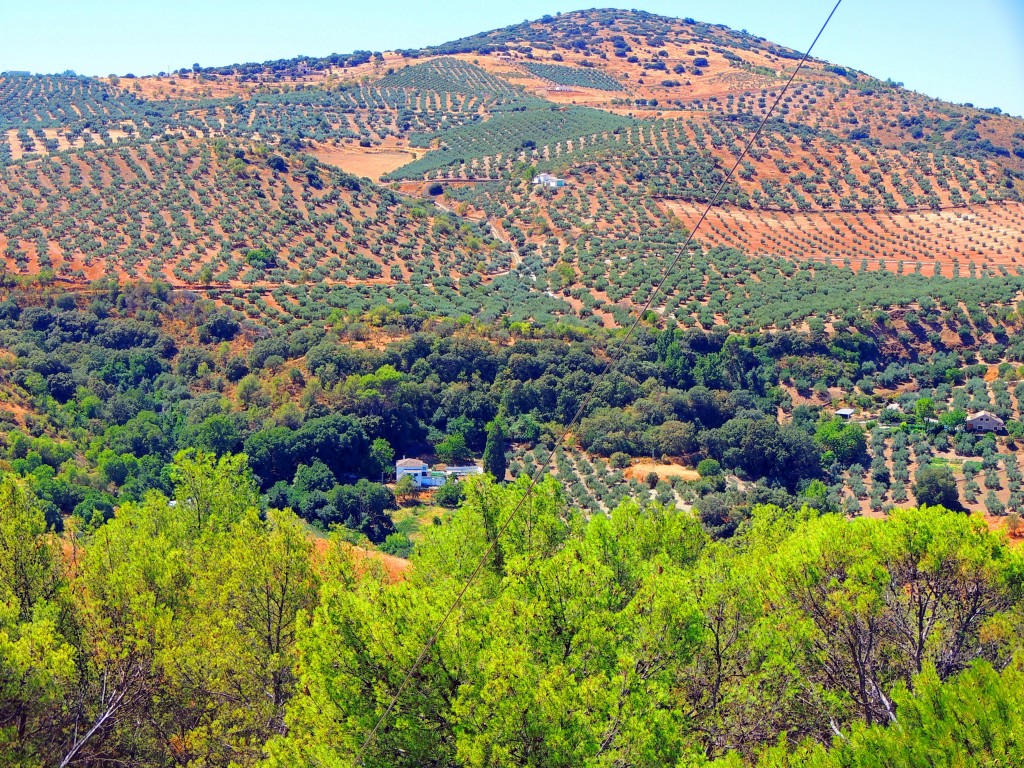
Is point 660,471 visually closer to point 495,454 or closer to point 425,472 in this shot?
point 495,454

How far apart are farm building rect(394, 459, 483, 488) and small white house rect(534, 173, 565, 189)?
157 ft

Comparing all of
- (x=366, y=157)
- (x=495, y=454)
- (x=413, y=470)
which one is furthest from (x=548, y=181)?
(x=413, y=470)

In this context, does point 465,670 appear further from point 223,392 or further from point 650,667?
point 223,392

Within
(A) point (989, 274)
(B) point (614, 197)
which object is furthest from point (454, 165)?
(A) point (989, 274)

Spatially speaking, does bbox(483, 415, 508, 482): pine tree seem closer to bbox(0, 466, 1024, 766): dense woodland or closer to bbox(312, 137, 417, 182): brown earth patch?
bbox(0, 466, 1024, 766): dense woodland

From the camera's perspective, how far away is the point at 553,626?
1385 cm

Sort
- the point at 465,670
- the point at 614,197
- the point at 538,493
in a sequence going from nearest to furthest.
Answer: the point at 465,670
the point at 538,493
the point at 614,197

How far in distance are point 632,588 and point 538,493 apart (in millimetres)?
3660

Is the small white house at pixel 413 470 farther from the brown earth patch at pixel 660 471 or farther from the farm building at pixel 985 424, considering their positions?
the farm building at pixel 985 424

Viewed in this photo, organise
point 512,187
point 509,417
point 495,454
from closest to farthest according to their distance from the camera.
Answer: point 495,454 < point 509,417 < point 512,187

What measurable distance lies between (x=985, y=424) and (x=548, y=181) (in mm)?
50582

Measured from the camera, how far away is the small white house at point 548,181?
305ft

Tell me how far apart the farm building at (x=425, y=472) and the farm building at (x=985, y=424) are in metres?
25.5

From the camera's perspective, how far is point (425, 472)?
50438mm
